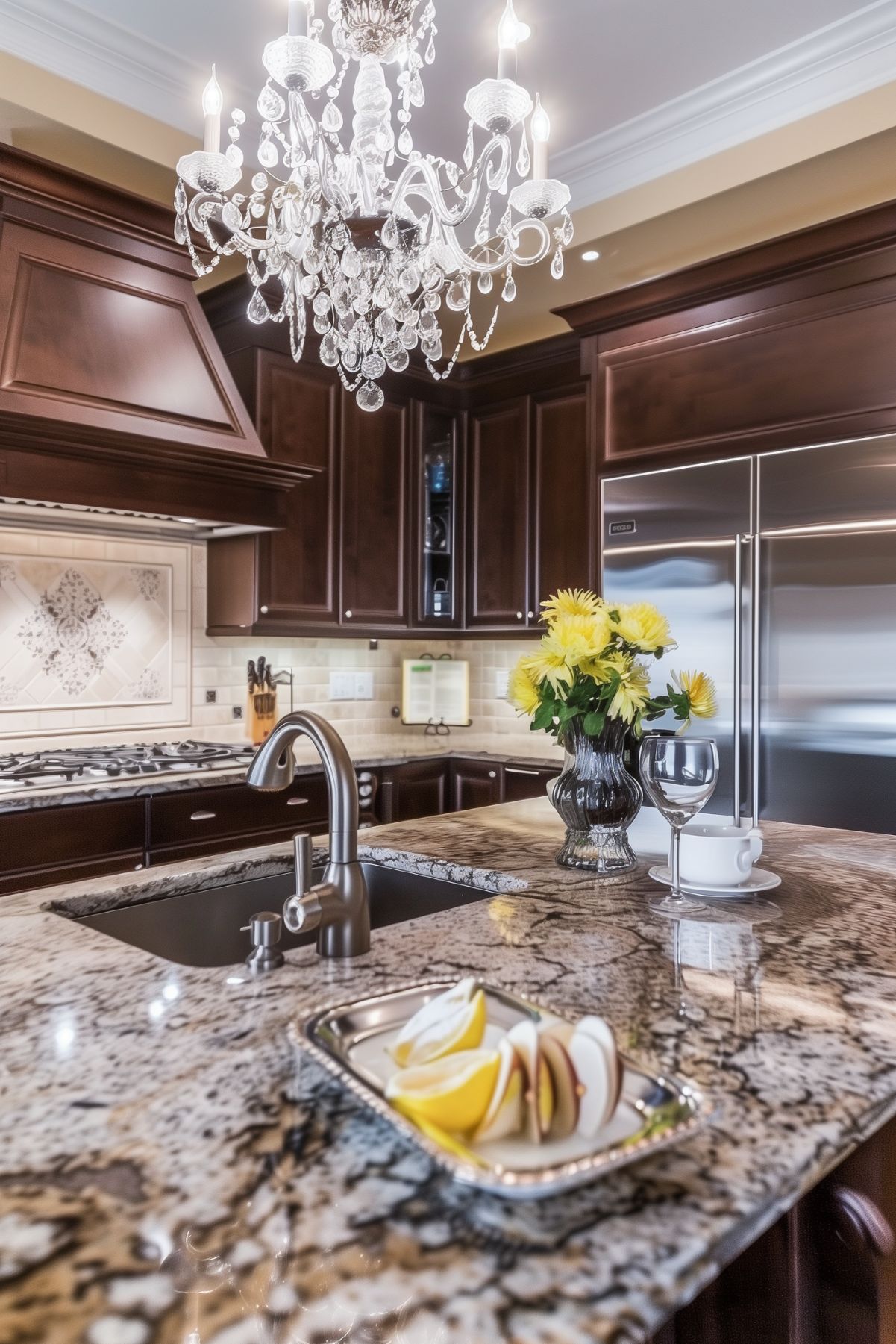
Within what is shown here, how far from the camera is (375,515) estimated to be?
391 cm

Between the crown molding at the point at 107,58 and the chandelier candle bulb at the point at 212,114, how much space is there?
0.95 meters

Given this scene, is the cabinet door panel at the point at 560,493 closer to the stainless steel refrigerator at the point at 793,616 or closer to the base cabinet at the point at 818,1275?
the stainless steel refrigerator at the point at 793,616

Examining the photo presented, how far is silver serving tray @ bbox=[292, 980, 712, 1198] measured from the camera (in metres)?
0.54

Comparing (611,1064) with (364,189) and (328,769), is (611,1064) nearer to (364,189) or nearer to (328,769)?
(328,769)

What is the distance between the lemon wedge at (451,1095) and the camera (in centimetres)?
58

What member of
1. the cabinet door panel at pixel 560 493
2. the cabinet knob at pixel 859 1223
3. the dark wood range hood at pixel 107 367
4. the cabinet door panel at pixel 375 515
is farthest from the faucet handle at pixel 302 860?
the cabinet door panel at pixel 560 493

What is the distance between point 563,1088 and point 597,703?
0.88 meters

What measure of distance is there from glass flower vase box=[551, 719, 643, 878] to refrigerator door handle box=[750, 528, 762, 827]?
144 centimetres

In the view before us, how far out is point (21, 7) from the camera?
242 centimetres

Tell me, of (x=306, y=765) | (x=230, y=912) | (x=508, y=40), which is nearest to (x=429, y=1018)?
(x=230, y=912)

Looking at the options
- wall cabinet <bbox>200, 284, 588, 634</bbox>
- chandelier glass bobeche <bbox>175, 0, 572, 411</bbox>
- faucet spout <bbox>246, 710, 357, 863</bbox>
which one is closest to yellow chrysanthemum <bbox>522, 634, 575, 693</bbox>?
faucet spout <bbox>246, 710, 357, 863</bbox>

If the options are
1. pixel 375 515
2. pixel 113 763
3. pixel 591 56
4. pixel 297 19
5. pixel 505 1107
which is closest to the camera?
pixel 505 1107

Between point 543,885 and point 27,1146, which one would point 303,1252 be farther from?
point 543,885

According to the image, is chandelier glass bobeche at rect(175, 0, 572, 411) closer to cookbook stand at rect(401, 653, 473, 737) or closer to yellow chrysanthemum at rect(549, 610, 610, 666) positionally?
yellow chrysanthemum at rect(549, 610, 610, 666)
